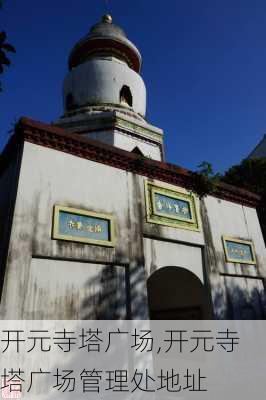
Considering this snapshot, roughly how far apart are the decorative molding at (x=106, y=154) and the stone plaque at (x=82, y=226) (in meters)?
1.55

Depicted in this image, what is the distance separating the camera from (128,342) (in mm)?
6629

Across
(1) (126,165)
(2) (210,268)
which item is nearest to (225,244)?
(2) (210,268)

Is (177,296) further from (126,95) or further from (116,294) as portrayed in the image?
(126,95)

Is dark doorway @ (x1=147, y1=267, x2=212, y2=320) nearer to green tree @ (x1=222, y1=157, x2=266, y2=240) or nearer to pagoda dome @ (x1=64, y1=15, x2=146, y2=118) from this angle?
pagoda dome @ (x1=64, y1=15, x2=146, y2=118)

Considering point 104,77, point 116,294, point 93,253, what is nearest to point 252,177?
point 104,77

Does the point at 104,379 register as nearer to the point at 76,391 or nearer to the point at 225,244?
the point at 76,391

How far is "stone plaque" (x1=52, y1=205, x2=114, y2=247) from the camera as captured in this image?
668 cm

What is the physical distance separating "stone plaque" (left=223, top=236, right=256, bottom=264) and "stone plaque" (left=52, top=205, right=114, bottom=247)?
399 centimetres

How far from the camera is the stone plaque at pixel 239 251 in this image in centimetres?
952

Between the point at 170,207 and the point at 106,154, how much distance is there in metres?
2.26

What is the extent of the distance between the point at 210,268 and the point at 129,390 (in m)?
3.80

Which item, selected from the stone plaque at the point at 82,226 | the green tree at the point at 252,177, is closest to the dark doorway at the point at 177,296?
the stone plaque at the point at 82,226

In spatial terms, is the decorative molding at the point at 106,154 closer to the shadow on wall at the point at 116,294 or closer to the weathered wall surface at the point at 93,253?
the weathered wall surface at the point at 93,253

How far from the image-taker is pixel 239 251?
9.89 metres
